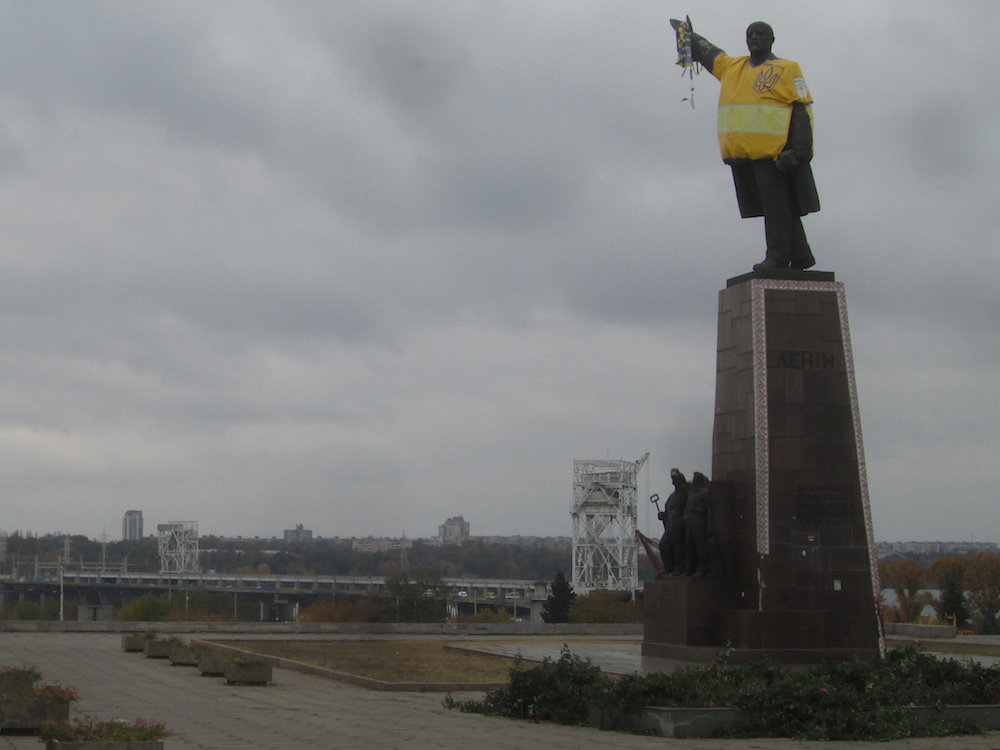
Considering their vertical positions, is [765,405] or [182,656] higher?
[765,405]

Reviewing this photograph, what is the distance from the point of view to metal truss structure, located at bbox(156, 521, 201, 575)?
148 m

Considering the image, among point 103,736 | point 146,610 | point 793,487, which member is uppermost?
point 793,487

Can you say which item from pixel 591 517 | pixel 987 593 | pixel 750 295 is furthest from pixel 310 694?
pixel 591 517

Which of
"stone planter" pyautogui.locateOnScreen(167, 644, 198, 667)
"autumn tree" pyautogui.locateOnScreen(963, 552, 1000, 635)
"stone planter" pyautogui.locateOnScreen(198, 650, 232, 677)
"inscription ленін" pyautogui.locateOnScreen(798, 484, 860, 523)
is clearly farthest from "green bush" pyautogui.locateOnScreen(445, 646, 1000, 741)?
"autumn tree" pyautogui.locateOnScreen(963, 552, 1000, 635)

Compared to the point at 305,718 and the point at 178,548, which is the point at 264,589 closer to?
the point at 178,548

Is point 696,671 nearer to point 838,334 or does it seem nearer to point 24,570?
point 838,334

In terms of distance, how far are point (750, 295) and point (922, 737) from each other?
24.6ft

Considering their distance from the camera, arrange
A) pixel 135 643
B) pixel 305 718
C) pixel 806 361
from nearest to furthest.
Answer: pixel 305 718, pixel 806 361, pixel 135 643

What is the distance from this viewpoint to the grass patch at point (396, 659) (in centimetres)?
1936

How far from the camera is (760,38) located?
64.6 ft

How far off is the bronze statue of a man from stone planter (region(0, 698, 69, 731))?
11521mm

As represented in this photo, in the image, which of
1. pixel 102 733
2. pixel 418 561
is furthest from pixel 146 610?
pixel 418 561

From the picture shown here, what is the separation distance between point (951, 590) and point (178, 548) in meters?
112

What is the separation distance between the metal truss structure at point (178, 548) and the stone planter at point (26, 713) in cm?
13898
